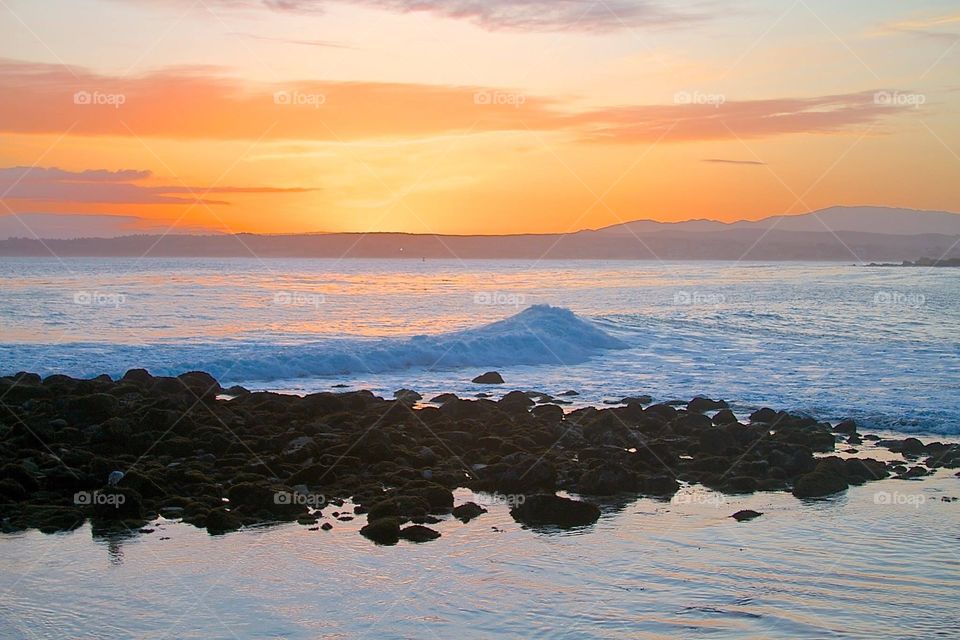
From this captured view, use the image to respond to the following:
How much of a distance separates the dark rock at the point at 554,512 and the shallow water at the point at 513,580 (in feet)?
0.64

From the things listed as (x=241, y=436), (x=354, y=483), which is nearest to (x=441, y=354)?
(x=241, y=436)

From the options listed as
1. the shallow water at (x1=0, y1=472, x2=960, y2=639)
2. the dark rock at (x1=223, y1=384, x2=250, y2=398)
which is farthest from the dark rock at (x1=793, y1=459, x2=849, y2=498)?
the dark rock at (x1=223, y1=384, x2=250, y2=398)

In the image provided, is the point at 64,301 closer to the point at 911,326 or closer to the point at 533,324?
the point at 533,324

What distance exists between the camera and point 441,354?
32.4 meters

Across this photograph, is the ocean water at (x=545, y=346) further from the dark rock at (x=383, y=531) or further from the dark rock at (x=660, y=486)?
the dark rock at (x=383, y=531)

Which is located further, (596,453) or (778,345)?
(778,345)

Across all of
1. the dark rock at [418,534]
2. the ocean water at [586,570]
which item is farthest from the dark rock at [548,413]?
the dark rock at [418,534]

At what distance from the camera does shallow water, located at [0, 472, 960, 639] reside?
8.31 metres

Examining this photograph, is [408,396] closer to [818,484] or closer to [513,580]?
[818,484]

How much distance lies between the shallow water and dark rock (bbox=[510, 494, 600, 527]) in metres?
0.20

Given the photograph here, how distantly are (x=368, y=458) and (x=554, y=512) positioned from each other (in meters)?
3.70

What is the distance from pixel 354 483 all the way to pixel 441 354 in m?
18.9

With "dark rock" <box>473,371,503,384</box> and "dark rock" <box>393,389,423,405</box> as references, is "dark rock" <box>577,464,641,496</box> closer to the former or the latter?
"dark rock" <box>393,389,423,405</box>

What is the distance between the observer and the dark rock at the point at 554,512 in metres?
11.9
